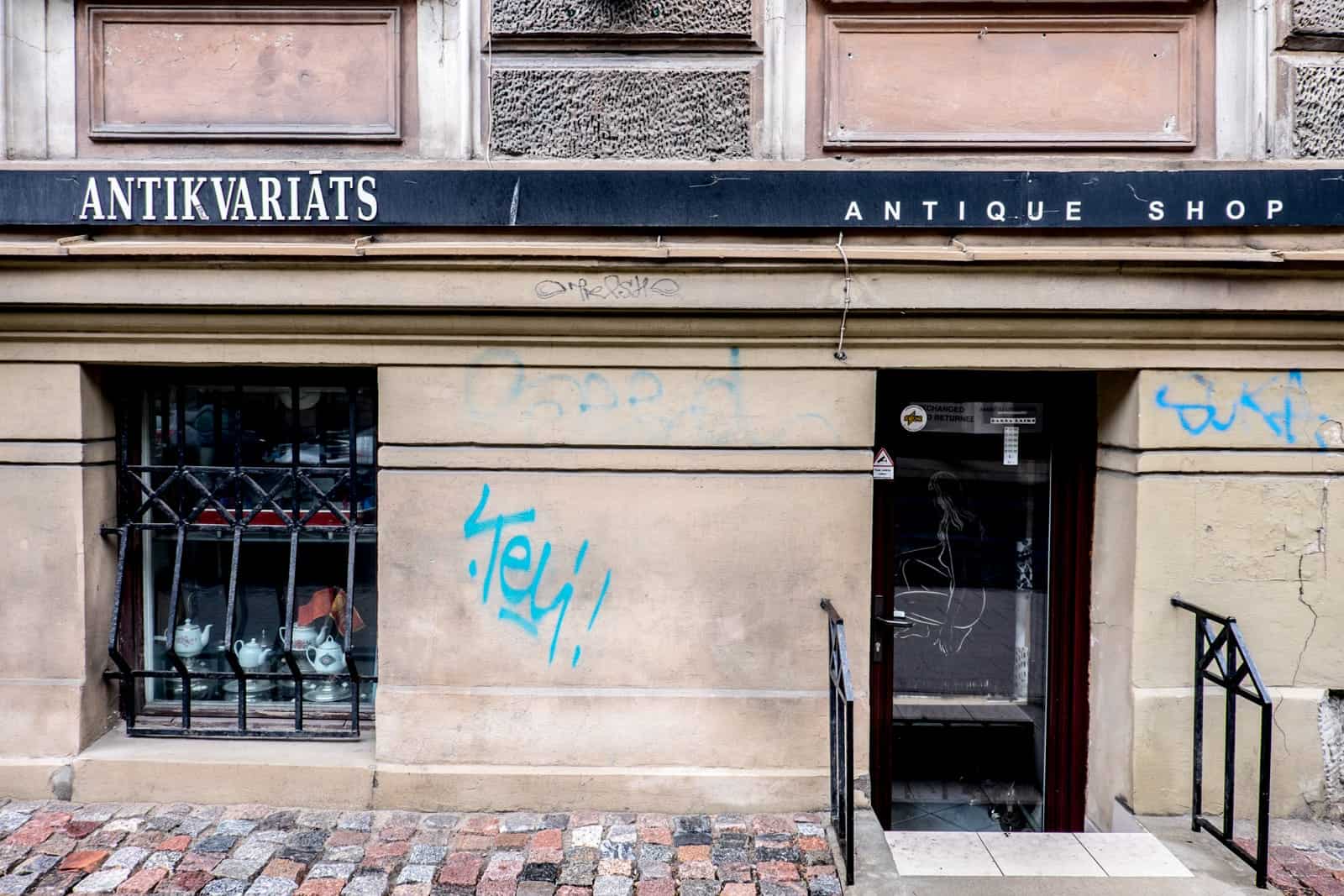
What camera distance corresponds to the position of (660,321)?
13.2 feet

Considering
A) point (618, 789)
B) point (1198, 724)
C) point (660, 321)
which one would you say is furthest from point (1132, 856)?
point (660, 321)

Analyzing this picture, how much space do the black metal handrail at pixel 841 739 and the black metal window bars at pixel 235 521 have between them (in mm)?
2298

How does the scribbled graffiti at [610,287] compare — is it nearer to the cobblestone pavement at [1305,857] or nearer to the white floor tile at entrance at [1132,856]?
the white floor tile at entrance at [1132,856]

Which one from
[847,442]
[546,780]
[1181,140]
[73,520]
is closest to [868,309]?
[847,442]

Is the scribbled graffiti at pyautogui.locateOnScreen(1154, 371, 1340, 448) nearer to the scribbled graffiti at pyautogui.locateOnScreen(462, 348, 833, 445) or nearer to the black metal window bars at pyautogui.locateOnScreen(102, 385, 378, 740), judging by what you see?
the scribbled graffiti at pyautogui.locateOnScreen(462, 348, 833, 445)

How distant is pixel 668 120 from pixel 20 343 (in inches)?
126

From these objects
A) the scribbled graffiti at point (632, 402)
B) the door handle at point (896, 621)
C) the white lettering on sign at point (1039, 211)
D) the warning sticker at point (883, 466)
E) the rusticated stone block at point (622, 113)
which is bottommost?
the door handle at point (896, 621)

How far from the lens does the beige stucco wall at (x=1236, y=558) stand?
402cm

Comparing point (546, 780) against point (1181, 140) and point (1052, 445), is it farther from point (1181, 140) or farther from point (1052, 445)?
point (1181, 140)

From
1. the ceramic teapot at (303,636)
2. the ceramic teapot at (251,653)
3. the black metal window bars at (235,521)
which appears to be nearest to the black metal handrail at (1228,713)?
the black metal window bars at (235,521)

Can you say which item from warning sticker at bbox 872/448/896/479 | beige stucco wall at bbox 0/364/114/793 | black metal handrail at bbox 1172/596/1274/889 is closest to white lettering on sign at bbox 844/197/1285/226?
warning sticker at bbox 872/448/896/479

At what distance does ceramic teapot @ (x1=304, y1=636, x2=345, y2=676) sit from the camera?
4.49 metres

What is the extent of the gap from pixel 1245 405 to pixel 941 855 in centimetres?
243

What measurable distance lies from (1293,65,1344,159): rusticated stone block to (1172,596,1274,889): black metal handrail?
2.13 meters
